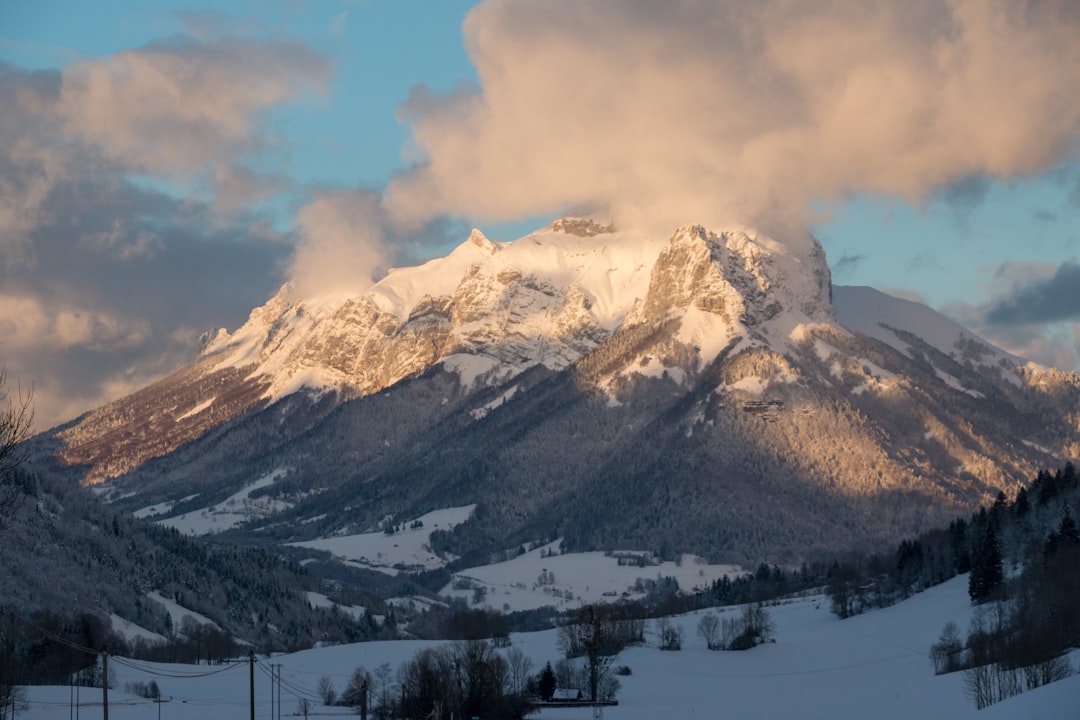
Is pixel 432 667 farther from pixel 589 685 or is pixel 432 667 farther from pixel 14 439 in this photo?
pixel 14 439

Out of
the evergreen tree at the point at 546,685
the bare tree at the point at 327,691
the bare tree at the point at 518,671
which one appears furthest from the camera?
the evergreen tree at the point at 546,685

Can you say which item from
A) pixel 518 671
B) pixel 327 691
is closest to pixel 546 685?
pixel 518 671

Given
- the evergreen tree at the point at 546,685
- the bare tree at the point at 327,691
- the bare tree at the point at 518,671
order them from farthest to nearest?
the evergreen tree at the point at 546,685 < the bare tree at the point at 518,671 < the bare tree at the point at 327,691

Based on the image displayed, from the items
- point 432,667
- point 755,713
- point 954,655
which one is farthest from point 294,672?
point 954,655

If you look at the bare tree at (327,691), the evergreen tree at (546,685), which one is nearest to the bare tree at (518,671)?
the evergreen tree at (546,685)

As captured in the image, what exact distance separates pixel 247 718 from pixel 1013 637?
80.0m

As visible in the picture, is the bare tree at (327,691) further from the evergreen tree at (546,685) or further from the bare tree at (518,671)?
the evergreen tree at (546,685)

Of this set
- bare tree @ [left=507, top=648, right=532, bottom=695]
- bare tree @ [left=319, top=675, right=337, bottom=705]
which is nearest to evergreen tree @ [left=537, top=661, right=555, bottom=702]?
bare tree @ [left=507, top=648, right=532, bottom=695]

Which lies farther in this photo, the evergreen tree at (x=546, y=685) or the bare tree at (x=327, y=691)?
the evergreen tree at (x=546, y=685)

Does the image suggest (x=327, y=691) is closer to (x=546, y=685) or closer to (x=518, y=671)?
(x=518, y=671)

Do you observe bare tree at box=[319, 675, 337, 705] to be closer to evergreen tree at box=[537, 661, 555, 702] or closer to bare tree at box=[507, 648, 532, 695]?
bare tree at box=[507, 648, 532, 695]

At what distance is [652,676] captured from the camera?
198625mm

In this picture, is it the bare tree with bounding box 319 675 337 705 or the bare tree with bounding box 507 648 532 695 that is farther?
the bare tree with bounding box 507 648 532 695

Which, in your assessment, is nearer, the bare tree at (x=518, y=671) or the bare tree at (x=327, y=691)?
the bare tree at (x=327, y=691)
